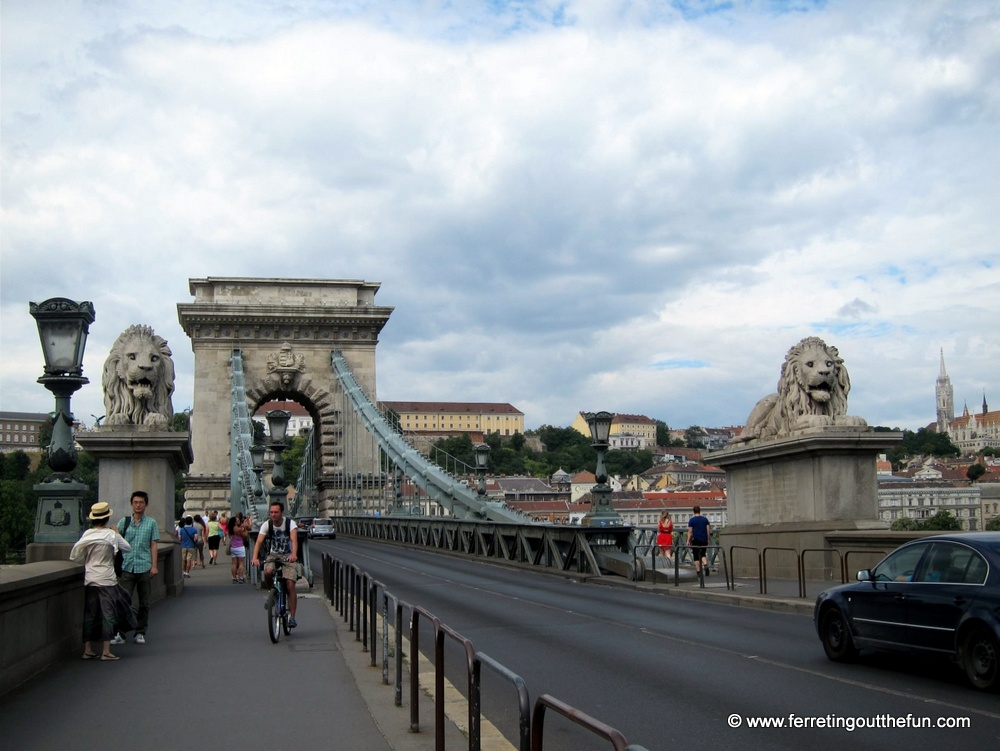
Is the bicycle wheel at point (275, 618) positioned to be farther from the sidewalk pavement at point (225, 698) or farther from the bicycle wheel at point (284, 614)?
the sidewalk pavement at point (225, 698)

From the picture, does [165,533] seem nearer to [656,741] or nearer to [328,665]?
[328,665]

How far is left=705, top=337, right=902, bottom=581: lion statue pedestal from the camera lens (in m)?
18.0

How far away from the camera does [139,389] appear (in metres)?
18.2

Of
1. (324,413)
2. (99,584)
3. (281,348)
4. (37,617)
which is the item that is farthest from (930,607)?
(281,348)

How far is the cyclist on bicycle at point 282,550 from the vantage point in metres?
12.1

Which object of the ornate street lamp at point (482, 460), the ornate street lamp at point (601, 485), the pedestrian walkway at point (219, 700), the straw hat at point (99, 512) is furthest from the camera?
the ornate street lamp at point (482, 460)

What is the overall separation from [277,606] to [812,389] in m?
10.5

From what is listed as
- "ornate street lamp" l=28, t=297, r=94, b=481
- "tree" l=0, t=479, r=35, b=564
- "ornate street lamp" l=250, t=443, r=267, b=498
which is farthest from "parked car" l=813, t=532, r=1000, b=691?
"tree" l=0, t=479, r=35, b=564

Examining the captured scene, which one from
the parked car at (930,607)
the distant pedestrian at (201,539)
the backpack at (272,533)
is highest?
the backpack at (272,533)

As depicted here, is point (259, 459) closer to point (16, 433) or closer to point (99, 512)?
point (99, 512)

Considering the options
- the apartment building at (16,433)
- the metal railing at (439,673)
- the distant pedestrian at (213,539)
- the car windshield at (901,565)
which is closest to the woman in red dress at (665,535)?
the metal railing at (439,673)

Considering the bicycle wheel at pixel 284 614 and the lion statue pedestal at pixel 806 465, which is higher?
the lion statue pedestal at pixel 806 465

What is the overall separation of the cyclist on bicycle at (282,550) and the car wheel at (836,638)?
5.60 metres

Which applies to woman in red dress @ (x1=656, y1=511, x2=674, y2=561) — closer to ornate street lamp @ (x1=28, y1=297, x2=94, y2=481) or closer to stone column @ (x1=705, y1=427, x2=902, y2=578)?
stone column @ (x1=705, y1=427, x2=902, y2=578)
